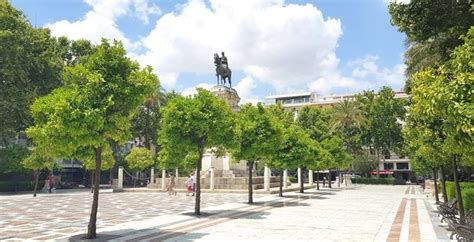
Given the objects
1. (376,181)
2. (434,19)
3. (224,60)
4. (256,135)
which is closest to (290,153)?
(256,135)

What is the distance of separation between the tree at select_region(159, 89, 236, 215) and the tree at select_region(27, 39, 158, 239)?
371cm

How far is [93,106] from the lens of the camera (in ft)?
36.2

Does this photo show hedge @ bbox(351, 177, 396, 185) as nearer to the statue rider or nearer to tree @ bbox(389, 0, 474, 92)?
the statue rider

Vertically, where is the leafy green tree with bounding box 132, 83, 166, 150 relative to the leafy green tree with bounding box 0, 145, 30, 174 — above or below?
above

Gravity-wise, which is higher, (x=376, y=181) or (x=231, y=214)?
(x=376, y=181)

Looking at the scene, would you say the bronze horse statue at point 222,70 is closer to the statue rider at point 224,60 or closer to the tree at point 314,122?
the statue rider at point 224,60

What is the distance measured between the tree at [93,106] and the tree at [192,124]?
3712 millimetres

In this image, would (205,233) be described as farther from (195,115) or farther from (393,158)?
(393,158)

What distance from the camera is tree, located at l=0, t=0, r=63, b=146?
34.3 metres

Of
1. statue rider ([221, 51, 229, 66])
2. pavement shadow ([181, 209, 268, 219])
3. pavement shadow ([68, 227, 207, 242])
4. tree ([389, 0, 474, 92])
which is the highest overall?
statue rider ([221, 51, 229, 66])

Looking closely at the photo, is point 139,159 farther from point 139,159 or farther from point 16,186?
point 16,186

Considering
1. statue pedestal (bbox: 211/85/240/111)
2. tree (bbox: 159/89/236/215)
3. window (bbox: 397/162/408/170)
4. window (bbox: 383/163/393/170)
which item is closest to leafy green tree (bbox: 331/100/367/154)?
window (bbox: 383/163/393/170)

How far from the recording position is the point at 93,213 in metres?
11.3

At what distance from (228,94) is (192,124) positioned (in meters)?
24.4
